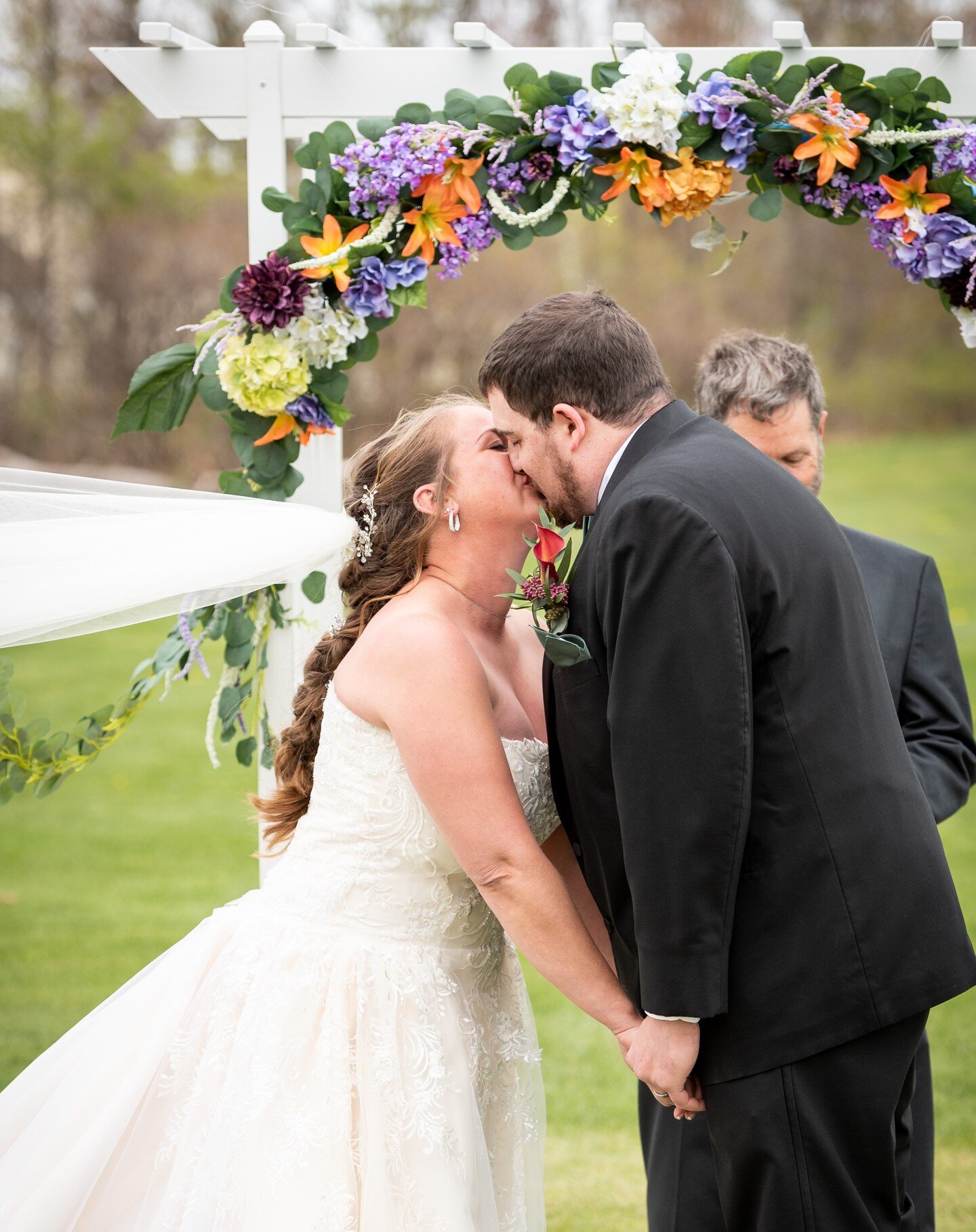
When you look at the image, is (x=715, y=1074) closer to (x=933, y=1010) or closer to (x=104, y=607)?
(x=104, y=607)

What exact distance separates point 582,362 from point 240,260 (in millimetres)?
11831

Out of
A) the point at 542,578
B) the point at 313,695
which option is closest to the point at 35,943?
the point at 313,695

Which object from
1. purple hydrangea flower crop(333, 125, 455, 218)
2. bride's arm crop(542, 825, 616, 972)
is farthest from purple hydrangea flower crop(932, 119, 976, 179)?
bride's arm crop(542, 825, 616, 972)

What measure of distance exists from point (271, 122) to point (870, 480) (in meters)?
13.7

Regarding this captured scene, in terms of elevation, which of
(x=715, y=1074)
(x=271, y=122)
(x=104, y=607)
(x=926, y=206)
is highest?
(x=271, y=122)

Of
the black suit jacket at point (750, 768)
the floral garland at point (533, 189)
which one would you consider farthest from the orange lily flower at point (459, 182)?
the black suit jacket at point (750, 768)

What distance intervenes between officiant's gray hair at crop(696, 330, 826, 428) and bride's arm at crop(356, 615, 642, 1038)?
1.16 meters

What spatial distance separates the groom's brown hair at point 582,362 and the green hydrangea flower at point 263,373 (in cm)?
82

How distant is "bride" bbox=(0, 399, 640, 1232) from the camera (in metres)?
2.44

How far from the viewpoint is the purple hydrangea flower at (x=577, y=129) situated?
2.93m

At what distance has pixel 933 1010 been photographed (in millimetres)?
6148

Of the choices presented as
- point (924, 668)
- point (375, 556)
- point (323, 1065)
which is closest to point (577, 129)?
point (375, 556)

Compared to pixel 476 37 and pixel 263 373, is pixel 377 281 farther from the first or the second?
pixel 476 37

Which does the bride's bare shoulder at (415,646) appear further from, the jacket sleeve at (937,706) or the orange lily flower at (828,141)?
the orange lily flower at (828,141)
